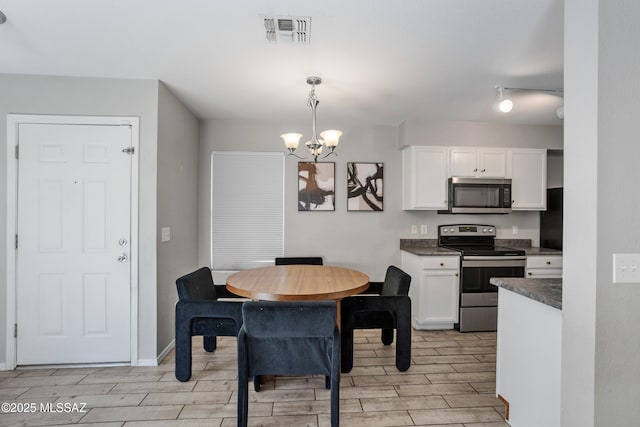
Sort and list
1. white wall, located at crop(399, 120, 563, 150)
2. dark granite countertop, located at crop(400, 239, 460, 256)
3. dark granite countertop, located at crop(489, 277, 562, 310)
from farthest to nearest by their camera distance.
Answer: white wall, located at crop(399, 120, 563, 150) → dark granite countertop, located at crop(400, 239, 460, 256) → dark granite countertop, located at crop(489, 277, 562, 310)

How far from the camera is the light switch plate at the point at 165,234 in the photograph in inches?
113

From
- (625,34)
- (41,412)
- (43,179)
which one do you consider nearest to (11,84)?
(43,179)

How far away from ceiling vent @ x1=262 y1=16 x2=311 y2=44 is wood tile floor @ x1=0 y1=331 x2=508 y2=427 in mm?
2445

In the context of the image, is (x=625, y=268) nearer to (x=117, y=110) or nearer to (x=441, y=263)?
(x=441, y=263)

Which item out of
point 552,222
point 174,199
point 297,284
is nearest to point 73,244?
point 174,199

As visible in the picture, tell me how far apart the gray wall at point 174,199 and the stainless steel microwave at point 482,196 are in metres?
3.09

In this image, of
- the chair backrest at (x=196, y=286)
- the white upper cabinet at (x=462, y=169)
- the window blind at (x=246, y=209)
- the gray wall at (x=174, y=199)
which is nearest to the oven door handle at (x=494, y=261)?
the white upper cabinet at (x=462, y=169)

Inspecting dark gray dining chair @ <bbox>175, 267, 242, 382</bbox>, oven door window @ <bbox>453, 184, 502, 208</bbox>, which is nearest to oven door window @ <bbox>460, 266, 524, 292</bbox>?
oven door window @ <bbox>453, 184, 502, 208</bbox>

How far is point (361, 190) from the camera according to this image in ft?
13.4

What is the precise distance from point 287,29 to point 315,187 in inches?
88.3

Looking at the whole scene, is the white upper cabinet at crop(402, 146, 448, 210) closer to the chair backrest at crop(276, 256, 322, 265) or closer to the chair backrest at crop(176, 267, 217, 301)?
the chair backrest at crop(276, 256, 322, 265)

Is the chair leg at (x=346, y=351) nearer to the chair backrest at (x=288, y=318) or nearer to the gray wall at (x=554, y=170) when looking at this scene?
the chair backrest at (x=288, y=318)

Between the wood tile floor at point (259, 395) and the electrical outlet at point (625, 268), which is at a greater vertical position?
the electrical outlet at point (625, 268)

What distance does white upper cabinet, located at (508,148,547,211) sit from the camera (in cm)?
390
